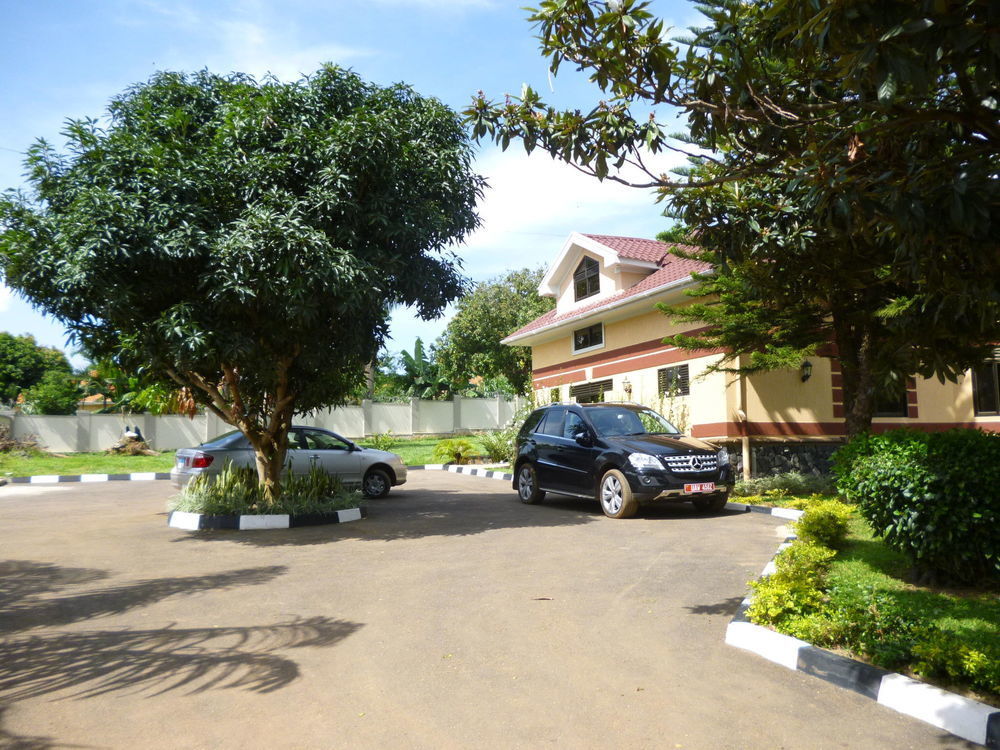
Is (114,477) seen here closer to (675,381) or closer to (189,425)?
(189,425)

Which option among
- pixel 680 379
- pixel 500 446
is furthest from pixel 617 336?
pixel 500 446

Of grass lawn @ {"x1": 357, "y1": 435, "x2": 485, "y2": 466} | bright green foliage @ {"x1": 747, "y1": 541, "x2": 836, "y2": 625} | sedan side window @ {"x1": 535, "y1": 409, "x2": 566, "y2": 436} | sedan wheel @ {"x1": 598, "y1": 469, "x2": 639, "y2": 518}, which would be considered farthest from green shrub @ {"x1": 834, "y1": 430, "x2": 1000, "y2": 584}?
grass lawn @ {"x1": 357, "y1": 435, "x2": 485, "y2": 466}

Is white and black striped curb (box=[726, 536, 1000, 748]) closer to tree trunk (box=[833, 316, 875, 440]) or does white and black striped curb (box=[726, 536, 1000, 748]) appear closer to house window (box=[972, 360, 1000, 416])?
tree trunk (box=[833, 316, 875, 440])

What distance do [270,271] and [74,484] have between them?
13851mm

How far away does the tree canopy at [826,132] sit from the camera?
345cm

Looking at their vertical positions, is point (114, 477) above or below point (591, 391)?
below

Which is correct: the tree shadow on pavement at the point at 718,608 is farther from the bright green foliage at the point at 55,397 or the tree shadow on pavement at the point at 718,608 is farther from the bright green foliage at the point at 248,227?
the bright green foliage at the point at 55,397

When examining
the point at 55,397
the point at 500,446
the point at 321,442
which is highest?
the point at 55,397

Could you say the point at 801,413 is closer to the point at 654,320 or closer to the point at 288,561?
the point at 654,320

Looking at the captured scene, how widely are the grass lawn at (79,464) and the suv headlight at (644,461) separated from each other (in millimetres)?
17486

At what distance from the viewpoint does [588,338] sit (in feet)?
73.9

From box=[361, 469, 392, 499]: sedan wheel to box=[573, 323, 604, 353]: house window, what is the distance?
9.01 metres

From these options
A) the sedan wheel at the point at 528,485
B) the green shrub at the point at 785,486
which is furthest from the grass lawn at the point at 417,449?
the green shrub at the point at 785,486

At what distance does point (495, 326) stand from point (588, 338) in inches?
616
